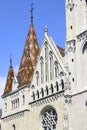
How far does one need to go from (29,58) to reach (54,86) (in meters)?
5.60

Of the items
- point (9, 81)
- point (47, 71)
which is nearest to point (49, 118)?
point (47, 71)

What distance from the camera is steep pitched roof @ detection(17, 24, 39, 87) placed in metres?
36.2

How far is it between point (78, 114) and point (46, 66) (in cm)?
567

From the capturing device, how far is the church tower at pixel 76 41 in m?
31.2

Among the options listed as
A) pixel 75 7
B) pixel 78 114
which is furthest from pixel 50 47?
pixel 78 114

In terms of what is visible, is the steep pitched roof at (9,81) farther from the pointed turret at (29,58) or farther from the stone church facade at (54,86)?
the pointed turret at (29,58)

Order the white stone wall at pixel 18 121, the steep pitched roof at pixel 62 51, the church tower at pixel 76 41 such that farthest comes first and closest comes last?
1. the steep pitched roof at pixel 62 51
2. the white stone wall at pixel 18 121
3. the church tower at pixel 76 41

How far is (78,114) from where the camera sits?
98.7ft

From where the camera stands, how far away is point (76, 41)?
32156mm

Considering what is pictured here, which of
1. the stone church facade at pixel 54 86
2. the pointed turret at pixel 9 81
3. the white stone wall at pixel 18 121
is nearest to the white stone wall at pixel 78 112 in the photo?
the stone church facade at pixel 54 86

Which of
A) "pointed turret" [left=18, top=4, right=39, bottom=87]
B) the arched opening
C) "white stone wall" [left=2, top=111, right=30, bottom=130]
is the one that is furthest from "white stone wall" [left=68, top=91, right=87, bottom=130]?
A: "pointed turret" [left=18, top=4, right=39, bottom=87]

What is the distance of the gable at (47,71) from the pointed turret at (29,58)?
1.10 metres

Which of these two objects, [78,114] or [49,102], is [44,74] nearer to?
[49,102]

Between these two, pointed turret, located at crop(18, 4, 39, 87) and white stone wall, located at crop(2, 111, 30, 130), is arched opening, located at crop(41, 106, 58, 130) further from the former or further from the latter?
pointed turret, located at crop(18, 4, 39, 87)
